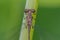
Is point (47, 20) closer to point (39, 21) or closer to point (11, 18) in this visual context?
point (39, 21)

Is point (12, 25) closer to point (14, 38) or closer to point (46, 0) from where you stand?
point (14, 38)

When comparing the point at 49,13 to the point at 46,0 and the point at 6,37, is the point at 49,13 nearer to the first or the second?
the point at 46,0

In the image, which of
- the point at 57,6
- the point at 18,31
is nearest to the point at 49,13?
the point at 57,6

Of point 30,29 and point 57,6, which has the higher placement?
point 57,6

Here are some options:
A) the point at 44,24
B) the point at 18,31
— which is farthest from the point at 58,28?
the point at 18,31

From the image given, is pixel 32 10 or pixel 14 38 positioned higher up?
pixel 32 10

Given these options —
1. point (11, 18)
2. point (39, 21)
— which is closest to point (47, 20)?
point (39, 21)
